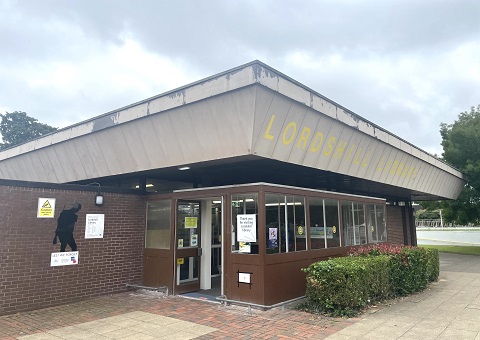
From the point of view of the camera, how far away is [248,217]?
7.58m

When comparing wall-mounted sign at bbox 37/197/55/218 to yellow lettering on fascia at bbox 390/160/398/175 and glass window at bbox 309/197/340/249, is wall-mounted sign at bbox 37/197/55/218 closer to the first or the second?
glass window at bbox 309/197/340/249

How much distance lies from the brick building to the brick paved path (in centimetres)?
42

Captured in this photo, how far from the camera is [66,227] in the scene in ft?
26.7

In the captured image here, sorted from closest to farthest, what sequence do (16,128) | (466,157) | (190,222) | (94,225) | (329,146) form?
(94,225) → (329,146) → (190,222) → (466,157) → (16,128)

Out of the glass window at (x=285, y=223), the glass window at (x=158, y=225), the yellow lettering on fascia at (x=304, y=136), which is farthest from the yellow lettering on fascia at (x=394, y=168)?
the glass window at (x=158, y=225)

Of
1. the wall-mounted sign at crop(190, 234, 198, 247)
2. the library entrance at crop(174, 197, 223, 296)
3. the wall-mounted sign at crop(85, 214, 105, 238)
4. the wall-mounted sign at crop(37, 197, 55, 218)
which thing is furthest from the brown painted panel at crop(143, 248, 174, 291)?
the wall-mounted sign at crop(37, 197, 55, 218)

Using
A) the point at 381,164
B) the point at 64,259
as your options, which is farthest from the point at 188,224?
the point at 381,164

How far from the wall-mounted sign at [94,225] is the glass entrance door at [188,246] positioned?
192cm

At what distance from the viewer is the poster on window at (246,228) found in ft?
24.4

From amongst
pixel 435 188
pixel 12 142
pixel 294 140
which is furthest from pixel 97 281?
pixel 12 142

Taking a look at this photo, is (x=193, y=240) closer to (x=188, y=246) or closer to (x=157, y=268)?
(x=188, y=246)

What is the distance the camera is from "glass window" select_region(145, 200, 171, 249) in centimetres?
925

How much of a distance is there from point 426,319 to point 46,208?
8209 mm

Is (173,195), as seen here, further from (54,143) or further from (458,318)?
(458,318)
